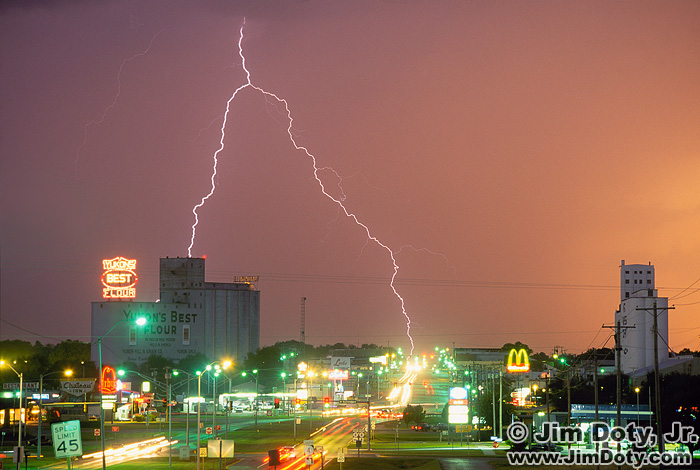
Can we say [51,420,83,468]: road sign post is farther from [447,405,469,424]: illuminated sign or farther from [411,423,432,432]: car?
[411,423,432,432]: car

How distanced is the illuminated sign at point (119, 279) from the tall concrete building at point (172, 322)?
603 cm

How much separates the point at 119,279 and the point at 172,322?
66.1ft

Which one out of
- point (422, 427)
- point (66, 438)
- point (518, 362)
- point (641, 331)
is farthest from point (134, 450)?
point (641, 331)

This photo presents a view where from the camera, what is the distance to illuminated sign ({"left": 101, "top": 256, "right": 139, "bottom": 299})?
6467 inches

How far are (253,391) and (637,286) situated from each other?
261ft

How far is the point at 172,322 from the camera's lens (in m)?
182

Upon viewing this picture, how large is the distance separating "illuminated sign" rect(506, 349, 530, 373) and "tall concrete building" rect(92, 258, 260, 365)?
106 meters

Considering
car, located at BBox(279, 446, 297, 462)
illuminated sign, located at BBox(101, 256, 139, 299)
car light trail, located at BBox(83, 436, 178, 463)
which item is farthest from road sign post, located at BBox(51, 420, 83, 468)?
illuminated sign, located at BBox(101, 256, 139, 299)

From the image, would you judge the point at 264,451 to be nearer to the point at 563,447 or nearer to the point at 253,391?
the point at 563,447

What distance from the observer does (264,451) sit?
72625 millimetres

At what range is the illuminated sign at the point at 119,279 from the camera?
539 ft

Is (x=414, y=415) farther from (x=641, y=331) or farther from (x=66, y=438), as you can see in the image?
(x=66, y=438)

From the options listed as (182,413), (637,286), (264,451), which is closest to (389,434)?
(264,451)

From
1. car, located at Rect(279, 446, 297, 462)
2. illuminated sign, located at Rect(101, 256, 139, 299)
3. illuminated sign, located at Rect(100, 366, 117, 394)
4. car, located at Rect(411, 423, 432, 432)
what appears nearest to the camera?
car, located at Rect(279, 446, 297, 462)
